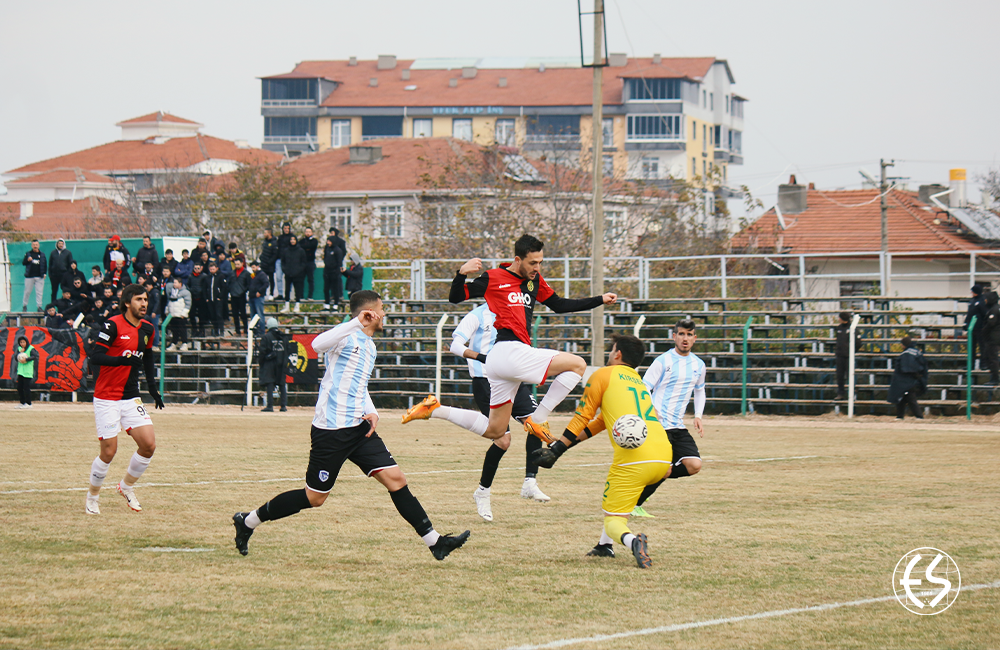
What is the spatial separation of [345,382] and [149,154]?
87.8 metres

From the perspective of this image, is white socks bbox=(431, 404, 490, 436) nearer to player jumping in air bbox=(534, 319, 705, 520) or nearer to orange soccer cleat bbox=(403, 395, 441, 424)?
orange soccer cleat bbox=(403, 395, 441, 424)

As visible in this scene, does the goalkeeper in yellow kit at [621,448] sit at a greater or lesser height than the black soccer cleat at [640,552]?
greater

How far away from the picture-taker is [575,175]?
46.4 meters

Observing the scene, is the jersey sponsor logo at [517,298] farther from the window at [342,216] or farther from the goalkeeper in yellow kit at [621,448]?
the window at [342,216]

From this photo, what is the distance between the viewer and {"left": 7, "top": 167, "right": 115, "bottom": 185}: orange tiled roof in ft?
292

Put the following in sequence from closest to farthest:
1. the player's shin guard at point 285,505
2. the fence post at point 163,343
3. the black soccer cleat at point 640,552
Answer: the black soccer cleat at point 640,552
the player's shin guard at point 285,505
the fence post at point 163,343

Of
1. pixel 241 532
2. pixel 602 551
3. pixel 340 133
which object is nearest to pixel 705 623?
pixel 602 551

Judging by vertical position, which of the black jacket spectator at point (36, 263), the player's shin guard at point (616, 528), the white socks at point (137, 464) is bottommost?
the player's shin guard at point (616, 528)

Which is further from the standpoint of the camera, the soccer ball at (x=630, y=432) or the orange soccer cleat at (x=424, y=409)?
the orange soccer cleat at (x=424, y=409)

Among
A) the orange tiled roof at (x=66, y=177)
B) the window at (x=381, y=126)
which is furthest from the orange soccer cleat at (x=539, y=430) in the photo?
the window at (x=381, y=126)

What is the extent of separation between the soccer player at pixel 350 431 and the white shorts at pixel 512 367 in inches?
71.6

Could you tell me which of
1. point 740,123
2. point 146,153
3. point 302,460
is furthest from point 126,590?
point 740,123

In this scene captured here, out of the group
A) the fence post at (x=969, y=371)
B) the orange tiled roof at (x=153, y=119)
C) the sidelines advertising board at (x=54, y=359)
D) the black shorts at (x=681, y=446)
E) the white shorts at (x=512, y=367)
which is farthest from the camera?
the orange tiled roof at (x=153, y=119)

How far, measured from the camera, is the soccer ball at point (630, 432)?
24.7ft
